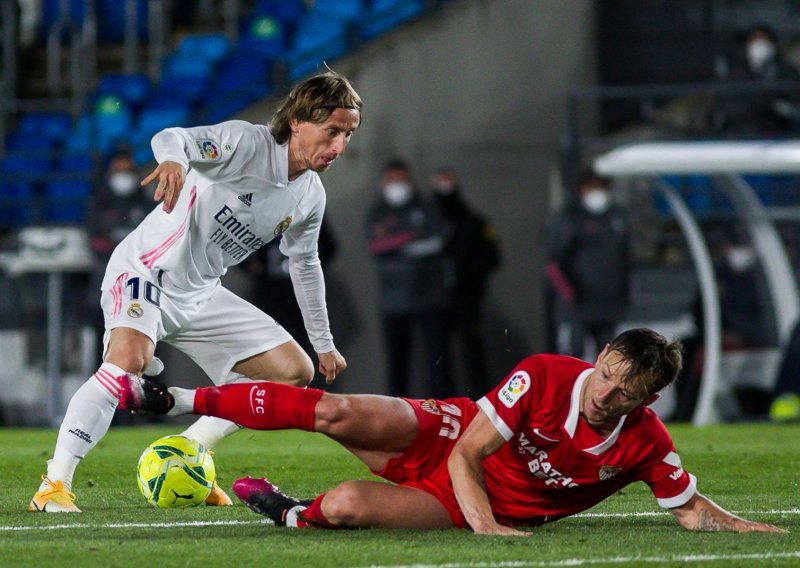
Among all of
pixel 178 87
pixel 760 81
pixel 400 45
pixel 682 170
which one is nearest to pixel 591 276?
pixel 682 170

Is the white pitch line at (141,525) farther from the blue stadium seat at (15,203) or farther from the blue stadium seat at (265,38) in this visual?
the blue stadium seat at (265,38)

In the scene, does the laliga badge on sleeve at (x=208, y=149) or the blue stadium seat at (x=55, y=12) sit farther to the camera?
the blue stadium seat at (x=55, y=12)

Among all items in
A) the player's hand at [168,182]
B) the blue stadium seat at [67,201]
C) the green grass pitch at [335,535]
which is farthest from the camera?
the blue stadium seat at [67,201]

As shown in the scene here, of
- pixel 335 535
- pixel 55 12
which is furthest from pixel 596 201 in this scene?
pixel 55 12

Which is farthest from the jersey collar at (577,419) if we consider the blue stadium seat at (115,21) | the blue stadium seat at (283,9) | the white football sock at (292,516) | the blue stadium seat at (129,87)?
the blue stadium seat at (115,21)

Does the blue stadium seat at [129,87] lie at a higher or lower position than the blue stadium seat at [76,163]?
higher

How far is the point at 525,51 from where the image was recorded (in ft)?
54.4

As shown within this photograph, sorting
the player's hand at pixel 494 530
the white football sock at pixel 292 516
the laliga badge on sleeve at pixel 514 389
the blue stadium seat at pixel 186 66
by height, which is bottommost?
the white football sock at pixel 292 516

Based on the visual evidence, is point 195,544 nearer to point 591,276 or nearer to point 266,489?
point 266,489

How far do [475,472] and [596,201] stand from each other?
28.4 ft

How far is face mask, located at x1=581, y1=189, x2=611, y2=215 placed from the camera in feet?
46.0

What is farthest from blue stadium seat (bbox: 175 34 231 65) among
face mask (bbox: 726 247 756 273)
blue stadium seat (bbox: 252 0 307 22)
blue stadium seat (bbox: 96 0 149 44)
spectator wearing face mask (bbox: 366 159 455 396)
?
face mask (bbox: 726 247 756 273)

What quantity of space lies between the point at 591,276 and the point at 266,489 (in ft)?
27.3

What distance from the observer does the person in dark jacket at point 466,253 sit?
14320 mm
